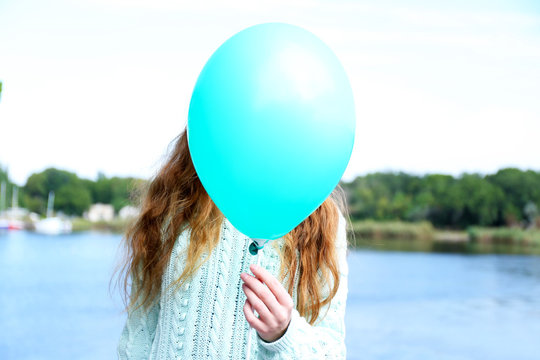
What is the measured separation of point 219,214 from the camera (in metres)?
1.32

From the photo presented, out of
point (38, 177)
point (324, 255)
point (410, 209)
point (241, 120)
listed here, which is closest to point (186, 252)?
point (324, 255)

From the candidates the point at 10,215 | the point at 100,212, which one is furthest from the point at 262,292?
the point at 10,215

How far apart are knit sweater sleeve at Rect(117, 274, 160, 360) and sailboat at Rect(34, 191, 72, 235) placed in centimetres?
3034

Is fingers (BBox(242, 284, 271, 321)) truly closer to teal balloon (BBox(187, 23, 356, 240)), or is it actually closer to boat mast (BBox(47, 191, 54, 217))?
teal balloon (BBox(187, 23, 356, 240))

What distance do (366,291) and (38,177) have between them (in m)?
21.1

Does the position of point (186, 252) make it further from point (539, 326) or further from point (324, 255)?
point (539, 326)

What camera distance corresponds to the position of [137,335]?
1.31m

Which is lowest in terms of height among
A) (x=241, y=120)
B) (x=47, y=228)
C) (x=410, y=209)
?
(x=47, y=228)

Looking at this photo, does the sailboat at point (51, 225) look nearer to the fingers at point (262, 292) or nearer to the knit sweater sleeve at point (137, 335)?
the knit sweater sleeve at point (137, 335)

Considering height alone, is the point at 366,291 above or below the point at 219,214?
below

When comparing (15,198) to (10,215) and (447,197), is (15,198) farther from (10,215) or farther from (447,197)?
(447,197)

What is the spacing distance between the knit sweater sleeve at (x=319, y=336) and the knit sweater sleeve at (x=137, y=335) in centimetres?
37

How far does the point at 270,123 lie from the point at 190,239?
1.60 ft

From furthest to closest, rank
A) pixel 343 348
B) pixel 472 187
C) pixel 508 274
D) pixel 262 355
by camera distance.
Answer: pixel 472 187
pixel 508 274
pixel 343 348
pixel 262 355
